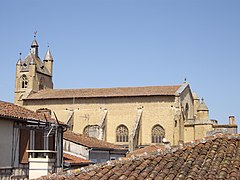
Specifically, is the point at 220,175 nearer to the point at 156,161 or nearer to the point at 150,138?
the point at 156,161

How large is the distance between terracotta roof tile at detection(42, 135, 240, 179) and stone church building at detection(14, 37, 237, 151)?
1366 inches

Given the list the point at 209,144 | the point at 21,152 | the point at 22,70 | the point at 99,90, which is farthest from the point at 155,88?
the point at 209,144

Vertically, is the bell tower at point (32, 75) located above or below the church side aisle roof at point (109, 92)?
above

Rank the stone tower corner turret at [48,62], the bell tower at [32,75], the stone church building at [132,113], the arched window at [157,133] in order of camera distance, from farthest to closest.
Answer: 1. the stone tower corner turret at [48,62]
2. the bell tower at [32,75]
3. the arched window at [157,133]
4. the stone church building at [132,113]

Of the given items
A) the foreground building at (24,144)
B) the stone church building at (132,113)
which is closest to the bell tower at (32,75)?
the stone church building at (132,113)

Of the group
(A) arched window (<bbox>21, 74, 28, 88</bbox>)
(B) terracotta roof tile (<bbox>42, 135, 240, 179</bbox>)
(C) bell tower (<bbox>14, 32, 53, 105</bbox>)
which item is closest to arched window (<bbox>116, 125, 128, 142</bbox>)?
(C) bell tower (<bbox>14, 32, 53, 105</bbox>)

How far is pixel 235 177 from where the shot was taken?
7.56m

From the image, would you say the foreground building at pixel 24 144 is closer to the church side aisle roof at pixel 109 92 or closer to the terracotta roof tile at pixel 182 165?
the terracotta roof tile at pixel 182 165

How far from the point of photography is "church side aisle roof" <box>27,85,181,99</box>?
1843 inches

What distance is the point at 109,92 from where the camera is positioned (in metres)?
48.8

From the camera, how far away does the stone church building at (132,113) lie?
4578 centimetres

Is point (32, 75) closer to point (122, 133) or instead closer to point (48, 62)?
point (48, 62)

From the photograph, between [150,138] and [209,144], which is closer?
[209,144]

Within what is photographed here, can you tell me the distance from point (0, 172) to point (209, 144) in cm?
779
